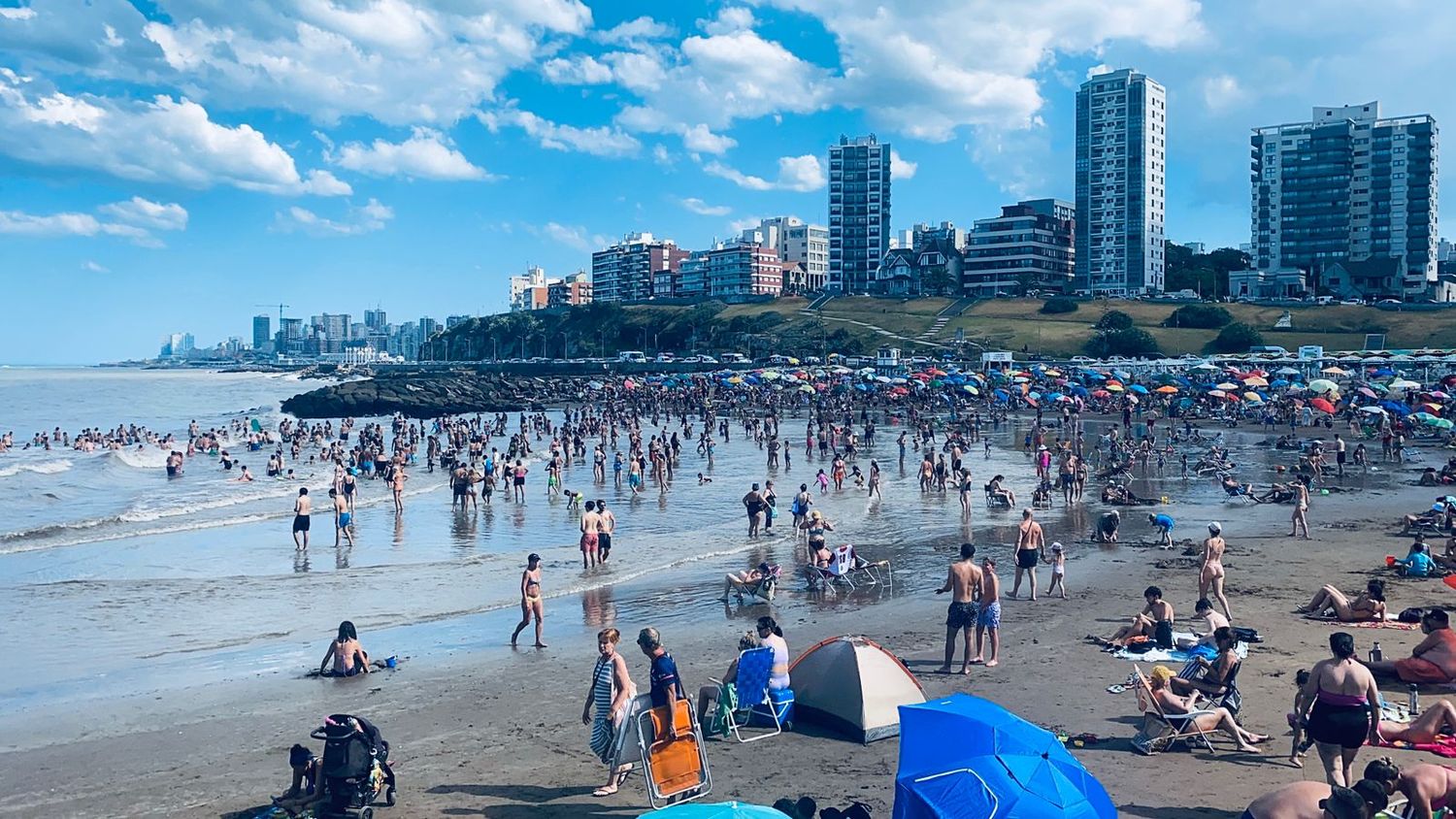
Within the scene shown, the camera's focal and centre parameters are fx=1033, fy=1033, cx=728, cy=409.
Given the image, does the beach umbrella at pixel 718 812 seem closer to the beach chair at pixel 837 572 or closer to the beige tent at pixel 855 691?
the beige tent at pixel 855 691

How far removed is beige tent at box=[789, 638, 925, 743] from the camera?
8.62 meters

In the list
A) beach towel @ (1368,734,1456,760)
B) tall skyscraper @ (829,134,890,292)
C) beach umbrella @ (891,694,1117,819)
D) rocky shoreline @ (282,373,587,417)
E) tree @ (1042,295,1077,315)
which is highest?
tall skyscraper @ (829,134,890,292)

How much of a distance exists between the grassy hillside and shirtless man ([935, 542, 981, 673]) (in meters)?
77.5

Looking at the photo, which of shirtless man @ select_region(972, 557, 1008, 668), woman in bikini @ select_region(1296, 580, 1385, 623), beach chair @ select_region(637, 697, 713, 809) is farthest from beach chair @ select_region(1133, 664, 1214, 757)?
woman in bikini @ select_region(1296, 580, 1385, 623)

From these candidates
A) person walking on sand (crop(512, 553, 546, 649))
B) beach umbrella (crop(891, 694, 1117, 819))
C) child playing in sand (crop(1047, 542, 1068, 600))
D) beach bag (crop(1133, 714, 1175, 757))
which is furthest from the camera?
child playing in sand (crop(1047, 542, 1068, 600))

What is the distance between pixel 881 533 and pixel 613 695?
48.1ft

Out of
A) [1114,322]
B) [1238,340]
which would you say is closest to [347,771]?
[1238,340]

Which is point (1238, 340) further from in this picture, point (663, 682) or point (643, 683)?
point (663, 682)

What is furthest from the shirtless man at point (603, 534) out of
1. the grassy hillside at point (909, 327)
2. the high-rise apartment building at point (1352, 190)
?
the high-rise apartment building at point (1352, 190)

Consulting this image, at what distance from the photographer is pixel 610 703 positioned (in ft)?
25.1

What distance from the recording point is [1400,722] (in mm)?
8258

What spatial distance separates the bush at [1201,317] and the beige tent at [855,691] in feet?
284

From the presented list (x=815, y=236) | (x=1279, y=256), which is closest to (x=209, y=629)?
(x=1279, y=256)

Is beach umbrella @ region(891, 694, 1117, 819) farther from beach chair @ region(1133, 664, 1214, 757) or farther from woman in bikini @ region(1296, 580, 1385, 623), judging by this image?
woman in bikini @ region(1296, 580, 1385, 623)
